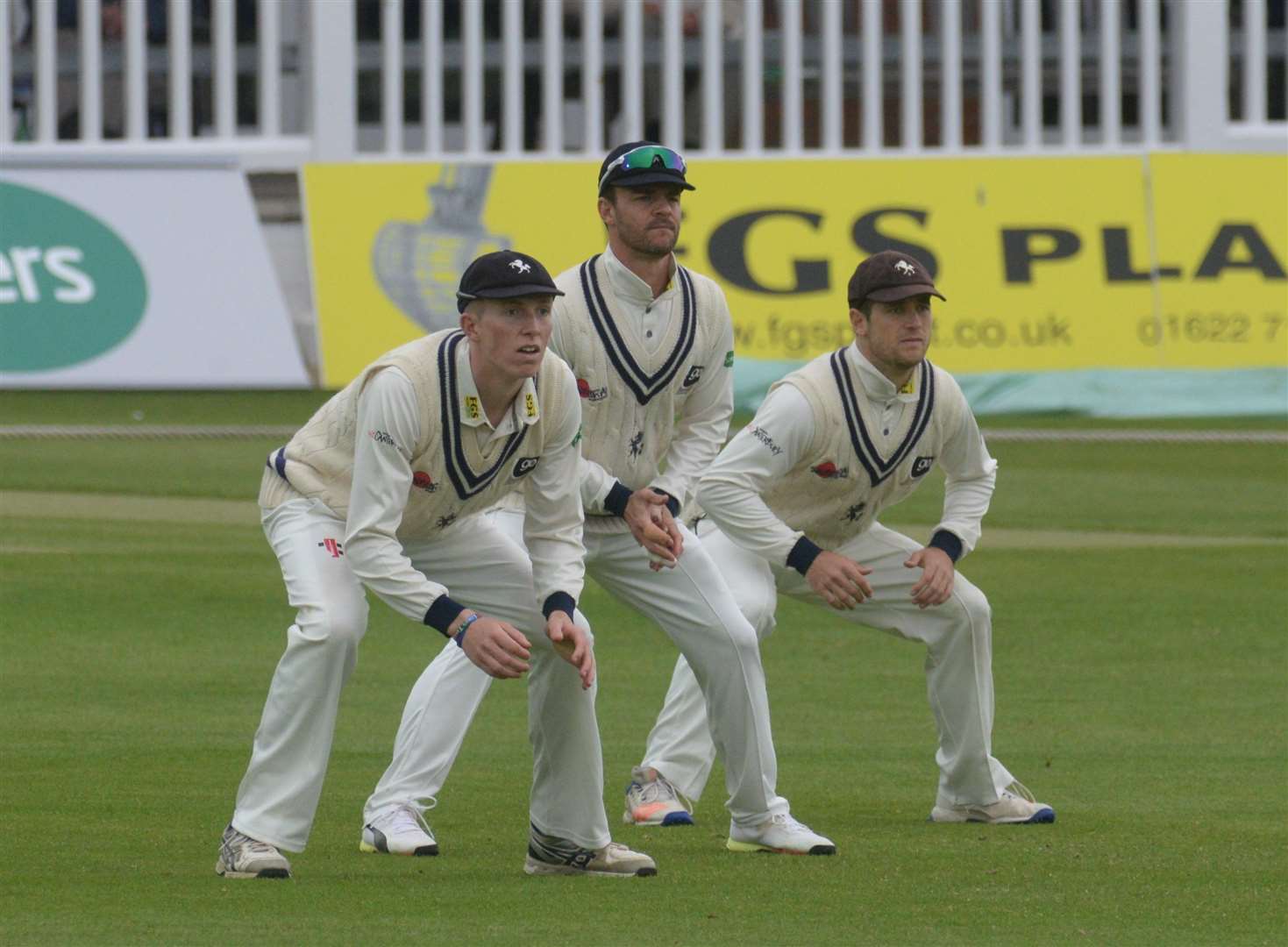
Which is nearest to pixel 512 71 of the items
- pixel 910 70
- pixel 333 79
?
pixel 333 79

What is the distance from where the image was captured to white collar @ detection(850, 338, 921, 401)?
24.7 feet

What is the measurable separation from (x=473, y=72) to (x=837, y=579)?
25.7 meters

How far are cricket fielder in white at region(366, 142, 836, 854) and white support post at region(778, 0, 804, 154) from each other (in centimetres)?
2559

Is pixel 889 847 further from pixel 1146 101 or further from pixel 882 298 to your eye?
pixel 1146 101

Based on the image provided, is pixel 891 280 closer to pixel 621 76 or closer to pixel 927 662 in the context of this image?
pixel 927 662

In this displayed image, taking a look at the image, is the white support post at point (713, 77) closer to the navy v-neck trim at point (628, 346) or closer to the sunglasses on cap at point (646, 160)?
the navy v-neck trim at point (628, 346)

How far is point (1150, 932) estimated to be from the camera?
5766 mm

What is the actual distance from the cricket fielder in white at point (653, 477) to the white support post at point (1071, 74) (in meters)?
26.0

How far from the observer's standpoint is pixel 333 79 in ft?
102

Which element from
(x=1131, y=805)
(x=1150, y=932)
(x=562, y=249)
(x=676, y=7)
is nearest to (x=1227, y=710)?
(x=1131, y=805)

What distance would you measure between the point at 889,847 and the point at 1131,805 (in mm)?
1179

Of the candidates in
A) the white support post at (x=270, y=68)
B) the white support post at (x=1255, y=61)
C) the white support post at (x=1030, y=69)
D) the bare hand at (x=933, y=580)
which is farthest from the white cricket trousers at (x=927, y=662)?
the white support post at (x=1255, y=61)

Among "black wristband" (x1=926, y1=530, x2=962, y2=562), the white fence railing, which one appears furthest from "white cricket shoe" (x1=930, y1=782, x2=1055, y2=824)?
the white fence railing

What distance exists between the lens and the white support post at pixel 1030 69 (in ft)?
107
